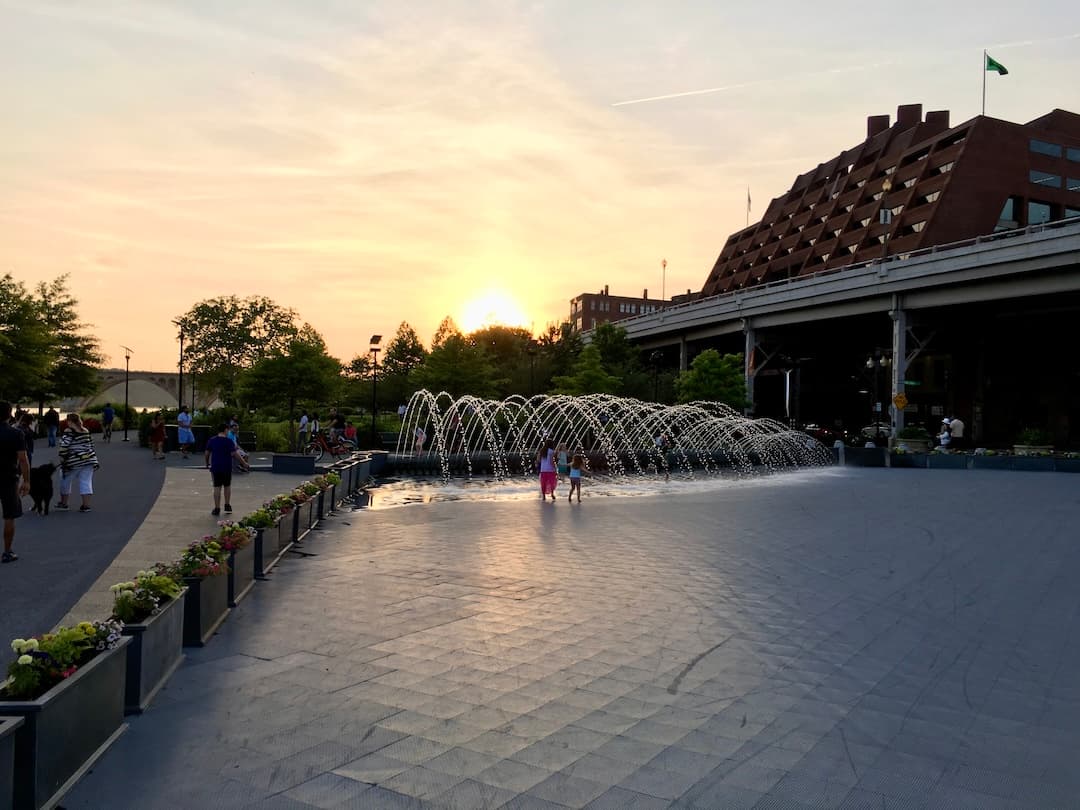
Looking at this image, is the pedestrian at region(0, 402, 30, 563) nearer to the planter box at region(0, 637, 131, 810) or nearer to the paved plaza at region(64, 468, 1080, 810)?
the paved plaza at region(64, 468, 1080, 810)

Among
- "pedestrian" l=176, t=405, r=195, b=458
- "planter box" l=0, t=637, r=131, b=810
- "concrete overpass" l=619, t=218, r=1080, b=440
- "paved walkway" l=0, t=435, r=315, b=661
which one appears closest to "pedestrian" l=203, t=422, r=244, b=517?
"paved walkway" l=0, t=435, r=315, b=661

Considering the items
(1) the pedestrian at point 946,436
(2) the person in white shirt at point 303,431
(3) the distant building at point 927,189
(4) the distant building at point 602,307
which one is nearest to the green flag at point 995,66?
(3) the distant building at point 927,189

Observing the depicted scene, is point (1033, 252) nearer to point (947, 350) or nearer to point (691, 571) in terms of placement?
point (947, 350)

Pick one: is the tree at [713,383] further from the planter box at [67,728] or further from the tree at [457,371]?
the planter box at [67,728]

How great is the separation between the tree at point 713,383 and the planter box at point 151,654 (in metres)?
51.3

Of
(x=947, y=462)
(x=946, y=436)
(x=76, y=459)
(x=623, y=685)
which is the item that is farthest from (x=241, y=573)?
(x=946, y=436)

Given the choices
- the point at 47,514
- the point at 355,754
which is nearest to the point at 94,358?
the point at 47,514

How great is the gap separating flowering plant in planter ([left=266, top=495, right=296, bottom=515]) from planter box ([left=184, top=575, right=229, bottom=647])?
145 inches

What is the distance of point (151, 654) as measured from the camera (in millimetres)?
5539

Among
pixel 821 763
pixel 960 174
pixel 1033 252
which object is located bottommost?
pixel 821 763

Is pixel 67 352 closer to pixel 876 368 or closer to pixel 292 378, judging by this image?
pixel 292 378

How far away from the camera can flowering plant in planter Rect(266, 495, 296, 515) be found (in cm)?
1096

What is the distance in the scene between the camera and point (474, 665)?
21.7 feet

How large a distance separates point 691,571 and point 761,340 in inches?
2264
